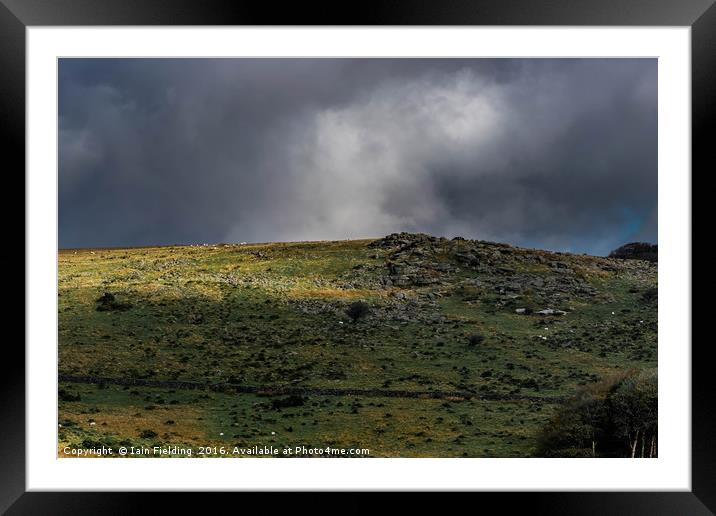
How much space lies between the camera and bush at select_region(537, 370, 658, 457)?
24.8 feet

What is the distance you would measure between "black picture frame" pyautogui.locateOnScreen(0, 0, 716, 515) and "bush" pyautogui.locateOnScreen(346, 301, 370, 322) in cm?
2276

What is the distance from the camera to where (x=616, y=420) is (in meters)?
7.97

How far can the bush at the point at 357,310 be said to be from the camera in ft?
88.0

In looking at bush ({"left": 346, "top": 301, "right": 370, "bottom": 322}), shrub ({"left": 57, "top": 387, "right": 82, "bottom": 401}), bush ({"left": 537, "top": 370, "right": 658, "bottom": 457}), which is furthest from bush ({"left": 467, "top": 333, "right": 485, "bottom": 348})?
shrub ({"left": 57, "top": 387, "right": 82, "bottom": 401})

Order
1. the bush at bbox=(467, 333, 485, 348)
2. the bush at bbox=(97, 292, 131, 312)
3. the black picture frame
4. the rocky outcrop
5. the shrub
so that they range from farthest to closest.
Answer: the rocky outcrop → the bush at bbox=(97, 292, 131, 312) → the bush at bbox=(467, 333, 485, 348) → the shrub → the black picture frame

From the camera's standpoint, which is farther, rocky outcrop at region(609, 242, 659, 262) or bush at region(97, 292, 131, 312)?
rocky outcrop at region(609, 242, 659, 262)

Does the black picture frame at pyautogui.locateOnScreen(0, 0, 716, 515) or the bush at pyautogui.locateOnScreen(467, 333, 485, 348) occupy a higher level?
the black picture frame at pyautogui.locateOnScreen(0, 0, 716, 515)

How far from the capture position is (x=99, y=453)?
25.6 ft

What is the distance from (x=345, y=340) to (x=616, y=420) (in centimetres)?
1638

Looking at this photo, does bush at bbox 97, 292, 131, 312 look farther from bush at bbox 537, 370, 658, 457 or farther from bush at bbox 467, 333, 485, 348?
bush at bbox 537, 370, 658, 457
